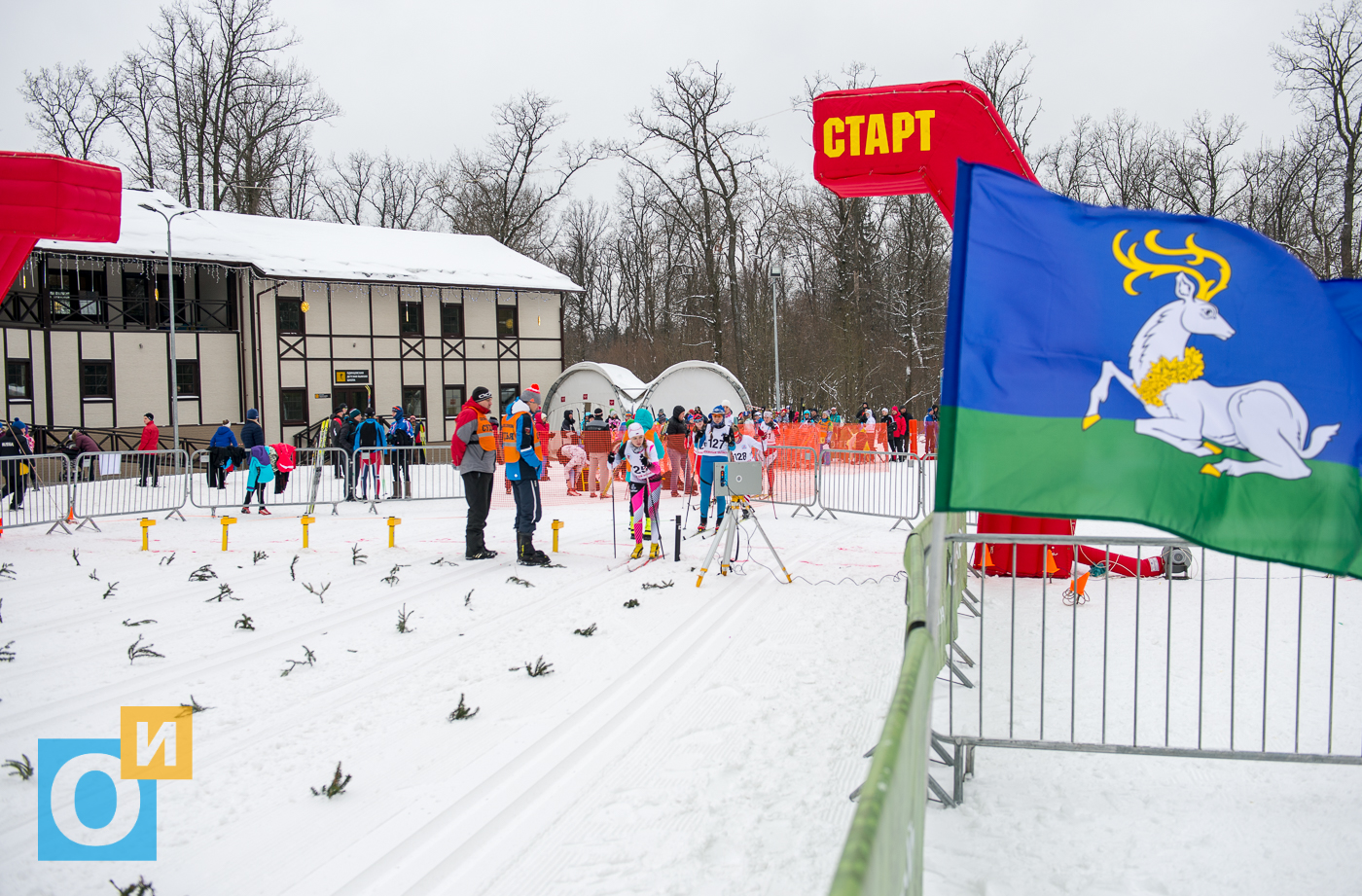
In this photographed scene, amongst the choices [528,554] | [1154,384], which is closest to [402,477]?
[528,554]

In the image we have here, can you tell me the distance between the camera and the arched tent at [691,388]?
30.2 metres

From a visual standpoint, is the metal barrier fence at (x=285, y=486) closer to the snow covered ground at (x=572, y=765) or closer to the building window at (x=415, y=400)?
the snow covered ground at (x=572, y=765)

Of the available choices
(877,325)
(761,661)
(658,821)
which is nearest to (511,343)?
(877,325)

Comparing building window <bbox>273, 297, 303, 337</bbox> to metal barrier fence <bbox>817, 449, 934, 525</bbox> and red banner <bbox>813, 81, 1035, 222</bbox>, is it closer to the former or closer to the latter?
metal barrier fence <bbox>817, 449, 934, 525</bbox>

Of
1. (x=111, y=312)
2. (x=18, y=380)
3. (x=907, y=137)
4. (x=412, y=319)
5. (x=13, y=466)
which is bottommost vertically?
(x=13, y=466)

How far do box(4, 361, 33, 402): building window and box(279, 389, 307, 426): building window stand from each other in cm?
752

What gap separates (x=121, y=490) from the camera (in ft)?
50.1

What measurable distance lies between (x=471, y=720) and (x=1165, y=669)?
465 centimetres

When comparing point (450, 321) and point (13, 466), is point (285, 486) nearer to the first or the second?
point (13, 466)

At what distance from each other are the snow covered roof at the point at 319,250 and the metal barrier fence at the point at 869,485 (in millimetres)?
22324

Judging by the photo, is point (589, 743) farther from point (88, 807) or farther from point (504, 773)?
point (88, 807)

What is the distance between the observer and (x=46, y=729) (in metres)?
5.06

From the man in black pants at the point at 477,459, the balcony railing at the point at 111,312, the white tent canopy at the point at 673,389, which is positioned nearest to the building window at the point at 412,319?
the balcony railing at the point at 111,312

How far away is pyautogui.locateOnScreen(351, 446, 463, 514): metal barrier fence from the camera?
1670 cm
